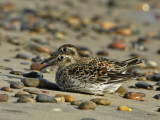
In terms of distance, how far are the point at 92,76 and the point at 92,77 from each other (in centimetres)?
2

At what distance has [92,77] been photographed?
6570 mm

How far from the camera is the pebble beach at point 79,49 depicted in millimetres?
5457

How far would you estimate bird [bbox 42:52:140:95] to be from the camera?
659cm

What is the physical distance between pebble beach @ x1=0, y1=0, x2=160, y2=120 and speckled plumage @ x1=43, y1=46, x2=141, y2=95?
0.14m

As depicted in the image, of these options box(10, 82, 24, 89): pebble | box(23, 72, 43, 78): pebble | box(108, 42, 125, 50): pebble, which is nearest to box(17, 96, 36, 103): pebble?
box(10, 82, 24, 89): pebble

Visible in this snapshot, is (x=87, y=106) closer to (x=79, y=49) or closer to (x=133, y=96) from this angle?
(x=133, y=96)

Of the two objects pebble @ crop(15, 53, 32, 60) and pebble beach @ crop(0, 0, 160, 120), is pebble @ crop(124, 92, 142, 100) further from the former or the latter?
pebble @ crop(15, 53, 32, 60)

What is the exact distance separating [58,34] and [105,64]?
7291 mm

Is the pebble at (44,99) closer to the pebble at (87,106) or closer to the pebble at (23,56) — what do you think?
the pebble at (87,106)

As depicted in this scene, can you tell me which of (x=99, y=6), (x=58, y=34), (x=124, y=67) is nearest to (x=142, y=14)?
(x=99, y=6)

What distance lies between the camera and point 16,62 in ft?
30.3

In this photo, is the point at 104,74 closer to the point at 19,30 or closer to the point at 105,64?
the point at 105,64

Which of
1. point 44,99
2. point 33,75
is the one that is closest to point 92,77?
point 44,99

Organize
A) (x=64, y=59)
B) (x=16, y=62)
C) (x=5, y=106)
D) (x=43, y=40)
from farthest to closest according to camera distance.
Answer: (x=43, y=40), (x=16, y=62), (x=64, y=59), (x=5, y=106)
